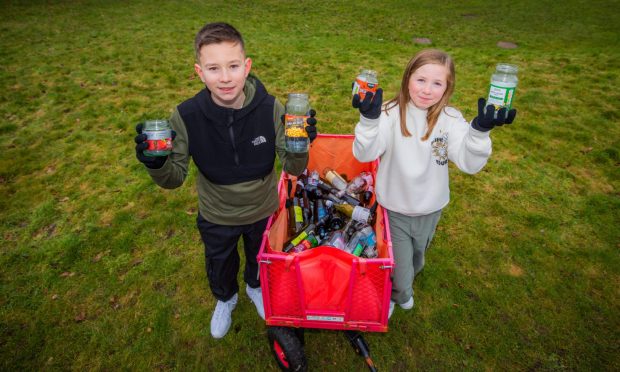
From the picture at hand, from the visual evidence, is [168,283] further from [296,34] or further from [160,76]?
[296,34]

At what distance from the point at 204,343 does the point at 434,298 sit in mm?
2342

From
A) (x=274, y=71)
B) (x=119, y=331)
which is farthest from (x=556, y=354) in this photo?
(x=274, y=71)

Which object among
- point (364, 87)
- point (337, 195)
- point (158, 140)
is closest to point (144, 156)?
point (158, 140)

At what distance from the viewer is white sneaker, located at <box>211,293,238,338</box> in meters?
3.13

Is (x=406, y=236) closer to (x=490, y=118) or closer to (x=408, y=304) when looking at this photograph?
(x=408, y=304)

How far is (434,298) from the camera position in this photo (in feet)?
11.4

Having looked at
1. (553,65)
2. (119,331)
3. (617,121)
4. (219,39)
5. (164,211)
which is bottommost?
(119,331)

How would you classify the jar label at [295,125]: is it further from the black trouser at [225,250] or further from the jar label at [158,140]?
the black trouser at [225,250]

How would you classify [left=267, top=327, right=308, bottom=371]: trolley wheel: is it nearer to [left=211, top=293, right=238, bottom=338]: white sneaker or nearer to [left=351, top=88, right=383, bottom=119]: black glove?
[left=211, top=293, right=238, bottom=338]: white sneaker

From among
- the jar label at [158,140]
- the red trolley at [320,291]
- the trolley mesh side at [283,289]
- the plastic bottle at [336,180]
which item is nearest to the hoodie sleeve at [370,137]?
the red trolley at [320,291]

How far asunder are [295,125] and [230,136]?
19.9 inches

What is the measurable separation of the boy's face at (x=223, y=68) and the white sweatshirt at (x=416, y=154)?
91 cm

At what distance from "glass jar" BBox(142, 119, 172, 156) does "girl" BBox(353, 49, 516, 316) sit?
1238mm

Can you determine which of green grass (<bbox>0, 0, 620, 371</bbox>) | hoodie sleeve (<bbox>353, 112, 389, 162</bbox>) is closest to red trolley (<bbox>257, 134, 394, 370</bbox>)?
green grass (<bbox>0, 0, 620, 371</bbox>)
